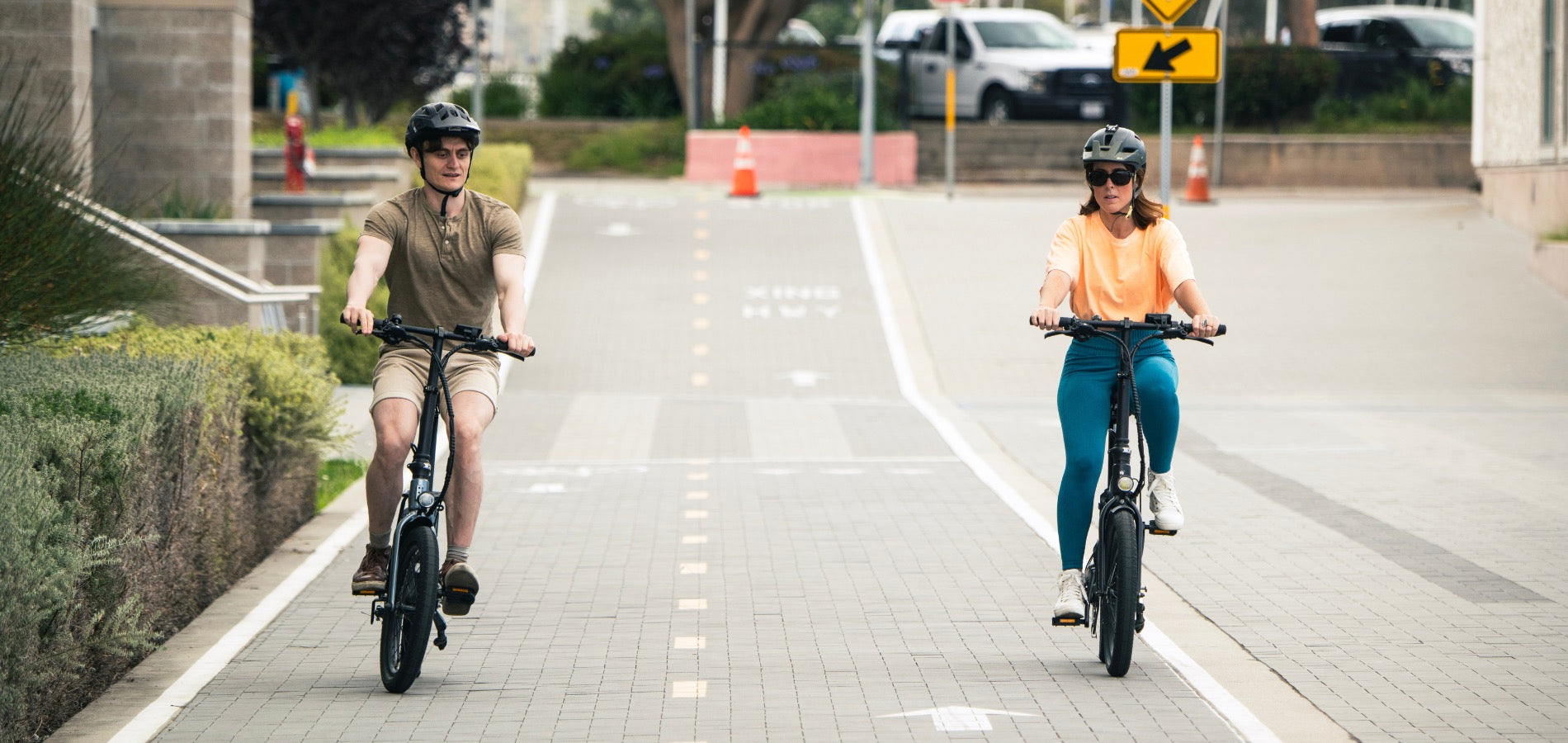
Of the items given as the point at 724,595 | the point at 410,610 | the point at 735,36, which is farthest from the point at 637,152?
the point at 410,610

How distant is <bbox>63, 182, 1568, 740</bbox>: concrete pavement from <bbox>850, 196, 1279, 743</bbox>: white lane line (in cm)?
3

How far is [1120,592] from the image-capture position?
21.1 feet

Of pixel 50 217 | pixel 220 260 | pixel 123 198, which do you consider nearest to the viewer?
pixel 50 217

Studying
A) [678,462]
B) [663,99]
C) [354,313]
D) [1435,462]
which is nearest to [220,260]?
[678,462]

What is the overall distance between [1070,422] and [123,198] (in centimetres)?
1283

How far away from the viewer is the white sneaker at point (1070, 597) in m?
6.70

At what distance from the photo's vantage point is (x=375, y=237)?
6656 millimetres

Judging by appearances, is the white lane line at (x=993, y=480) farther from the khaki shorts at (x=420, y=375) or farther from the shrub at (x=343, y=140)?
the shrub at (x=343, y=140)

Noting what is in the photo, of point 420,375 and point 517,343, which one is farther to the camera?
point 420,375

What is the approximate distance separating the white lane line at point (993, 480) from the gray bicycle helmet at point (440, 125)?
9.70 feet

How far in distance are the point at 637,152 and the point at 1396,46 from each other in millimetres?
14072

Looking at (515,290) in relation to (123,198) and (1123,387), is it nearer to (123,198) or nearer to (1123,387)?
(1123,387)

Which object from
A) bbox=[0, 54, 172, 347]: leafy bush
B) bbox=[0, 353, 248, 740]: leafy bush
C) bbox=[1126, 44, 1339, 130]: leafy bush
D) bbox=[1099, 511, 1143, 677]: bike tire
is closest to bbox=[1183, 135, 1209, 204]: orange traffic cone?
bbox=[1126, 44, 1339, 130]: leafy bush

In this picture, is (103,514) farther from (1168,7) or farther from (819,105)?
(819,105)
